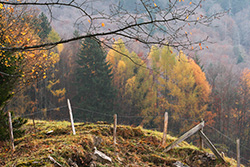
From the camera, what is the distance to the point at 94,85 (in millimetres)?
27562

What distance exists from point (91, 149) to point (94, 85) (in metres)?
21.4

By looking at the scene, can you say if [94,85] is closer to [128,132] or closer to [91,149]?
[128,132]

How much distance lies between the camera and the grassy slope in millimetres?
5523

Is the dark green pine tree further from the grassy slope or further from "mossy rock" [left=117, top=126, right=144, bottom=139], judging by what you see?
"mossy rock" [left=117, top=126, right=144, bottom=139]

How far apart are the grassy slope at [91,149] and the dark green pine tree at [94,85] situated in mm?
17673

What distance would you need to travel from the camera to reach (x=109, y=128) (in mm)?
8344

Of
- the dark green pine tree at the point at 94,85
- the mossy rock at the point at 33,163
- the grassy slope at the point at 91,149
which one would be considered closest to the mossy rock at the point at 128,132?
the grassy slope at the point at 91,149

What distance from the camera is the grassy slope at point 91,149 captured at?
5.52m

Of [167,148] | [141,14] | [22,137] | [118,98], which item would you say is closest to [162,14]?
[141,14]

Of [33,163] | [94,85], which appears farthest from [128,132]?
[94,85]

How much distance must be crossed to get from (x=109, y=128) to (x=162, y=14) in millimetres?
5525

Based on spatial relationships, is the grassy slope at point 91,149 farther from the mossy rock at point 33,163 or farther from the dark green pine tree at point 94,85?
the dark green pine tree at point 94,85

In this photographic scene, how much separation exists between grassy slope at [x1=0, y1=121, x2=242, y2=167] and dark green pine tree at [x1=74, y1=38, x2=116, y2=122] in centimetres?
1767

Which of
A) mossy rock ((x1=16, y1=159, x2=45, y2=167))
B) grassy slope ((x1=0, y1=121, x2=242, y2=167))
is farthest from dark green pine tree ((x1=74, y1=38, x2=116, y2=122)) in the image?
mossy rock ((x1=16, y1=159, x2=45, y2=167))
